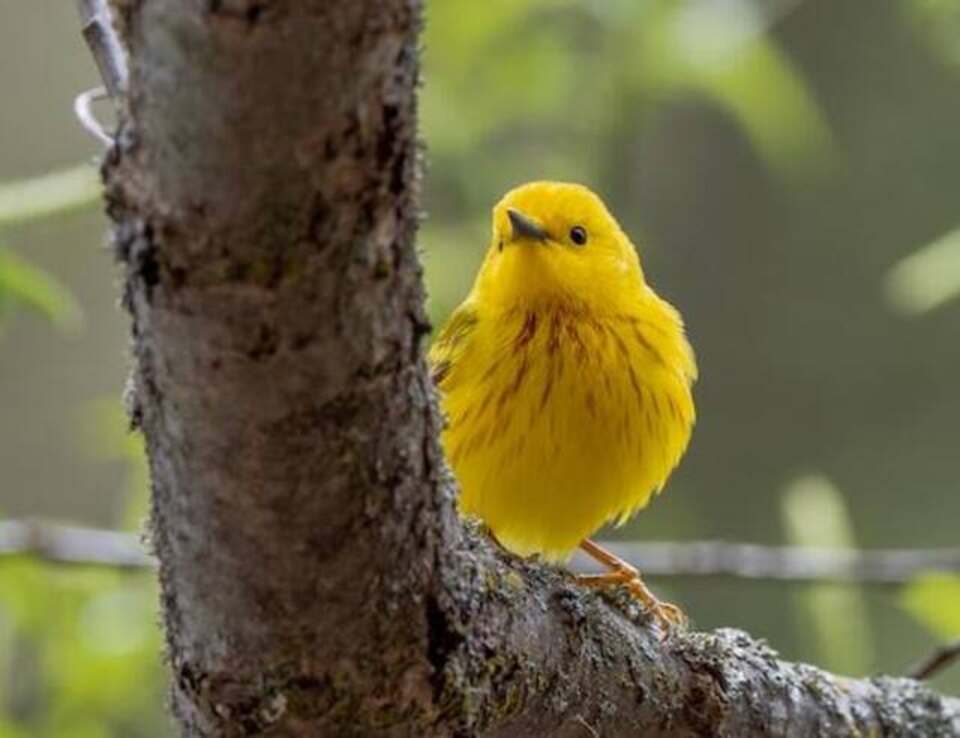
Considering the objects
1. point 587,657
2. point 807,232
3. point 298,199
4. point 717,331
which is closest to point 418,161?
point 298,199

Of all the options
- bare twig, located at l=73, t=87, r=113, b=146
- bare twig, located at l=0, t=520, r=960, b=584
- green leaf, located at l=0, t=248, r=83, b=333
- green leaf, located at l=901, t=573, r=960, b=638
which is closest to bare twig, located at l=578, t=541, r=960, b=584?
bare twig, located at l=0, t=520, r=960, b=584

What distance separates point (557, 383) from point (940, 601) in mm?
493

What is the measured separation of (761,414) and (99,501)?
1712mm

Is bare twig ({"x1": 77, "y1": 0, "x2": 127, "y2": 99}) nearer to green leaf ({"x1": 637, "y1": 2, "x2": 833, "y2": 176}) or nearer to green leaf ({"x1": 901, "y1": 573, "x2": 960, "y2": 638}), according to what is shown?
green leaf ({"x1": 901, "y1": 573, "x2": 960, "y2": 638})

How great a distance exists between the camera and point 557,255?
2.04 metres

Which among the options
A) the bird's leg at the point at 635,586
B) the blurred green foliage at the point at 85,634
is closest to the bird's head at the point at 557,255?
the bird's leg at the point at 635,586

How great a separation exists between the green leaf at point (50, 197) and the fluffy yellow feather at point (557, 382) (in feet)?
1.45

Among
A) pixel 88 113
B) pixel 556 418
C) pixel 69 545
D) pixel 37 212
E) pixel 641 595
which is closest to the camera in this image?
pixel 88 113

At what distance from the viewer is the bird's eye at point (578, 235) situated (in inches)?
83.3

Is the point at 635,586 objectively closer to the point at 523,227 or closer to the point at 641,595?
the point at 641,595

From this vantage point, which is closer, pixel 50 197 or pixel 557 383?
→ pixel 50 197

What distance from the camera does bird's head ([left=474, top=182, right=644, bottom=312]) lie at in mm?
2016

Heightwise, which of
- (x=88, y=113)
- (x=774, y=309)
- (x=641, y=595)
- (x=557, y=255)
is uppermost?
(x=774, y=309)

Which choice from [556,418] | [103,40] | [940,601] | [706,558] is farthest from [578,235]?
[103,40]
